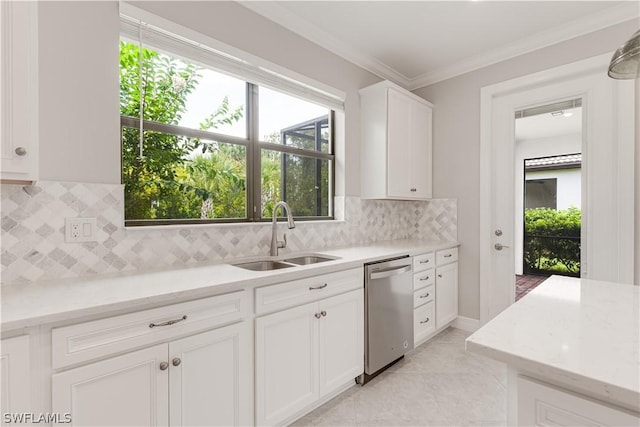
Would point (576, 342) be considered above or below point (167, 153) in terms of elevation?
below

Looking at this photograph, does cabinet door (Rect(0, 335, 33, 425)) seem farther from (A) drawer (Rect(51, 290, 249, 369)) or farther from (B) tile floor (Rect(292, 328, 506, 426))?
(B) tile floor (Rect(292, 328, 506, 426))

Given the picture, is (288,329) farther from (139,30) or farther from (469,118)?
(469,118)

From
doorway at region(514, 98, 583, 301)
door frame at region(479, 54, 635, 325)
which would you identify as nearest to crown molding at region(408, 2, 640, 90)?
door frame at region(479, 54, 635, 325)

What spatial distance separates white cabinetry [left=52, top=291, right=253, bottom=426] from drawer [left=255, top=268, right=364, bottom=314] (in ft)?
0.46

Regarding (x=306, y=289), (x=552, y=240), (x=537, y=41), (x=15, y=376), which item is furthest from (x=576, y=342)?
(x=537, y=41)

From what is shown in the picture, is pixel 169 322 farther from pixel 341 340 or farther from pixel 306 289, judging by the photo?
pixel 341 340

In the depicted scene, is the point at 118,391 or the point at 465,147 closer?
the point at 118,391

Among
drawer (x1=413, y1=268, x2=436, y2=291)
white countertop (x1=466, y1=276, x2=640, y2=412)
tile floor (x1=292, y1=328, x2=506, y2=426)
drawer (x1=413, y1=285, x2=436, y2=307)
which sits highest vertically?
white countertop (x1=466, y1=276, x2=640, y2=412)

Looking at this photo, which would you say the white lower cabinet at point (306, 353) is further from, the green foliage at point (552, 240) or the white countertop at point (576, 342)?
the green foliage at point (552, 240)

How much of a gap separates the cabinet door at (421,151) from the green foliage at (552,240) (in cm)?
101

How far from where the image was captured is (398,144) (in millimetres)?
2994

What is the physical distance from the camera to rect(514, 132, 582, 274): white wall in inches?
105

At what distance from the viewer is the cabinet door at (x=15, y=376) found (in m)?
0.93

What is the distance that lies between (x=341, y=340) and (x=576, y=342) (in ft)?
4.62
